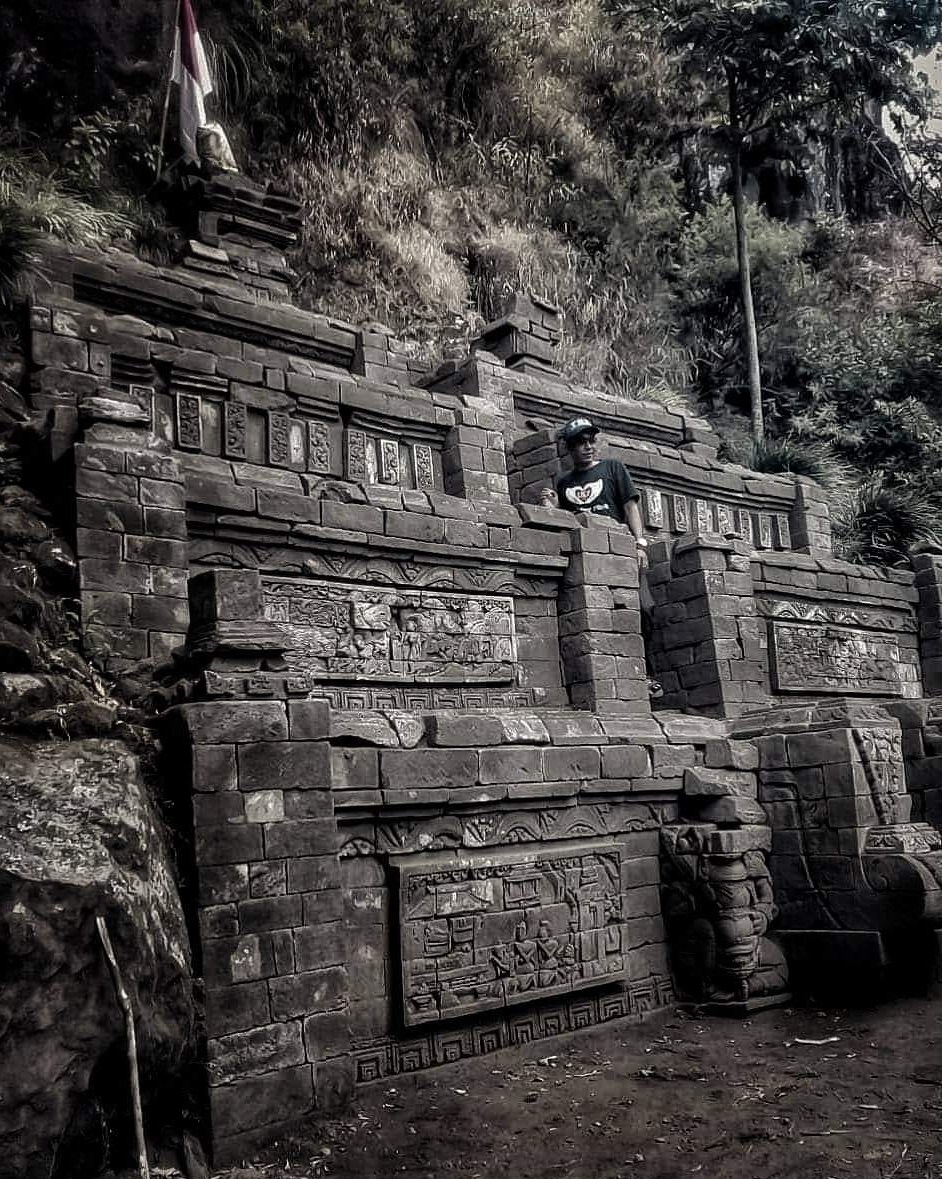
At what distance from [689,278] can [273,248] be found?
1231 cm

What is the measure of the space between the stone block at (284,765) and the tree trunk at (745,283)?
51.4 feet

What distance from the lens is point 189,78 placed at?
1491cm

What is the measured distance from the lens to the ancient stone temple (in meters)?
6.11

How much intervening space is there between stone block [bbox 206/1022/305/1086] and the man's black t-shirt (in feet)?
22.0

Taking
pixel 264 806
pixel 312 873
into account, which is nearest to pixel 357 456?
pixel 264 806

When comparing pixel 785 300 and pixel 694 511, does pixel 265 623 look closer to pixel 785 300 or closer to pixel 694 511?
pixel 694 511

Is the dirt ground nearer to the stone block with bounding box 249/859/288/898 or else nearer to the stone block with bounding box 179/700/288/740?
the stone block with bounding box 249/859/288/898

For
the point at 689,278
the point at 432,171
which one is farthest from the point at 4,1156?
the point at 689,278

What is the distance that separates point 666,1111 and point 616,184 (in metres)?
20.9

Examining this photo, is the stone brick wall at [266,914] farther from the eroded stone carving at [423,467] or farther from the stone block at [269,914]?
the eroded stone carving at [423,467]

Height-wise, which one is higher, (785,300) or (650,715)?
(785,300)

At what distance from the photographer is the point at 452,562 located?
9.34 metres

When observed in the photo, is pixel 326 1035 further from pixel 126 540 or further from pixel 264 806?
pixel 126 540

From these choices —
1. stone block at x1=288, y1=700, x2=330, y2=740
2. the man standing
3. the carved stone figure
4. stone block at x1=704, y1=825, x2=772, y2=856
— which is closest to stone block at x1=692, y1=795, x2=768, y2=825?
stone block at x1=704, y1=825, x2=772, y2=856
